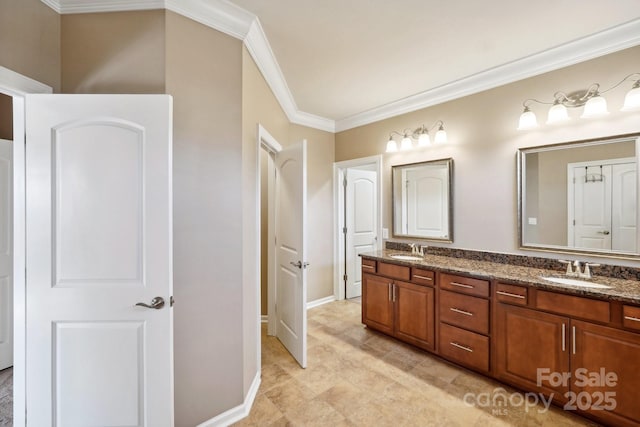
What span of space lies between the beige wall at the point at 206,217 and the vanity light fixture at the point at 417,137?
2.12 meters

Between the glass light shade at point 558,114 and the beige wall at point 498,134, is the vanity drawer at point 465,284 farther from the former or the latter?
the glass light shade at point 558,114

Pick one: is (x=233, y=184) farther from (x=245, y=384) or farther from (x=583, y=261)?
(x=583, y=261)

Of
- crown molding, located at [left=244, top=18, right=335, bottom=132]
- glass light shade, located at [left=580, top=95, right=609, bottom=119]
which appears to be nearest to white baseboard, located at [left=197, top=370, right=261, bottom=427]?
crown molding, located at [left=244, top=18, right=335, bottom=132]

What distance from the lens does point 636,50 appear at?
194 cm

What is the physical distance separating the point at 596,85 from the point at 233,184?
2.82 m

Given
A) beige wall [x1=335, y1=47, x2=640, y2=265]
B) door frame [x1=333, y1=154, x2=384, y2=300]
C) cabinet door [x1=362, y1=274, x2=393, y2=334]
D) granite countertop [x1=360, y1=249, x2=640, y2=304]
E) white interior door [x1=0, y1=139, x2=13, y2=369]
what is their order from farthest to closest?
door frame [x1=333, y1=154, x2=384, y2=300] < cabinet door [x1=362, y1=274, x2=393, y2=334] < white interior door [x1=0, y1=139, x2=13, y2=369] < beige wall [x1=335, y1=47, x2=640, y2=265] < granite countertop [x1=360, y1=249, x2=640, y2=304]

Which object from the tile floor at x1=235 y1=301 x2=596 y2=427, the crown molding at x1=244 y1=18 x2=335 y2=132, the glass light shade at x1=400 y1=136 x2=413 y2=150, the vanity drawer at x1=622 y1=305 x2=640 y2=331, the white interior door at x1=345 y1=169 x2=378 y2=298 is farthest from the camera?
the white interior door at x1=345 y1=169 x2=378 y2=298

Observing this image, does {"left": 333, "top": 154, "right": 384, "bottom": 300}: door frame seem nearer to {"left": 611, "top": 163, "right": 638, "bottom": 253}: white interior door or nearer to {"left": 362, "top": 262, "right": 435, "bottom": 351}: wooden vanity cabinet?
{"left": 362, "top": 262, "right": 435, "bottom": 351}: wooden vanity cabinet

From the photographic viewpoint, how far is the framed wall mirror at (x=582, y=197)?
2008 mm

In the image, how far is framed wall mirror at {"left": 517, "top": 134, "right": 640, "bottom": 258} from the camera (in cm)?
201

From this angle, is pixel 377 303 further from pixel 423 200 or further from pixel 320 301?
pixel 423 200

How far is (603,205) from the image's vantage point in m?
2.11

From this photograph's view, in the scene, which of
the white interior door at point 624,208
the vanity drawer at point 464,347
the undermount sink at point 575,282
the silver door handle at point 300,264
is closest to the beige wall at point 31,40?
the silver door handle at point 300,264

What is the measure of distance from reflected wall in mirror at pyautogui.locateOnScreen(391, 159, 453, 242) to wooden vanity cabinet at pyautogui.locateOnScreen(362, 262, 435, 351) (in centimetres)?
65
